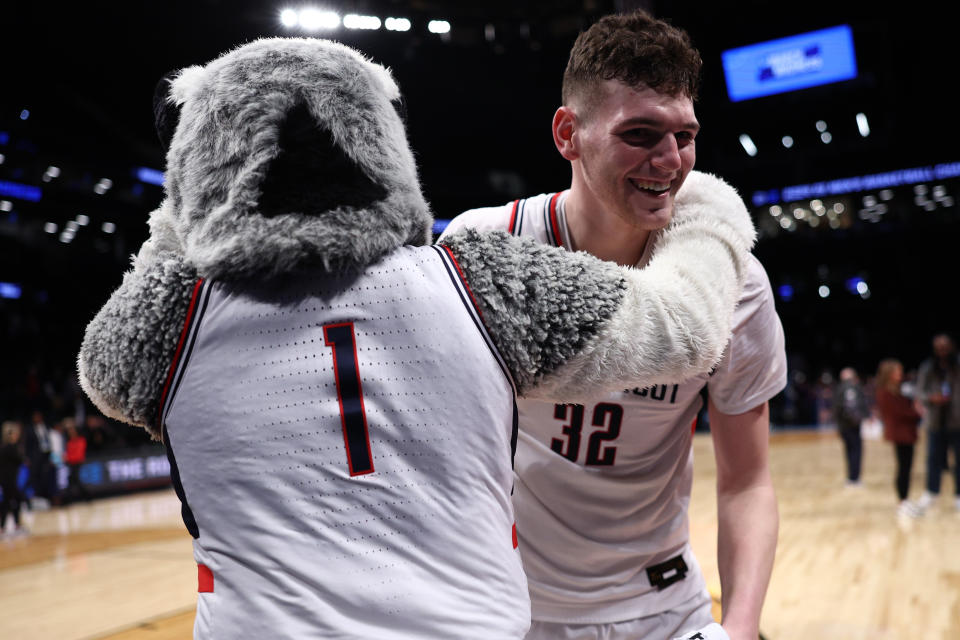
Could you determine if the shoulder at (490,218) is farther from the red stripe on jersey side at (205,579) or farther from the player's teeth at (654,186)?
the red stripe on jersey side at (205,579)

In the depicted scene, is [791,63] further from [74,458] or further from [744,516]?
[744,516]

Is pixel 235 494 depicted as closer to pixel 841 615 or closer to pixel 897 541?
pixel 841 615

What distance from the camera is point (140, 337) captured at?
1.01m

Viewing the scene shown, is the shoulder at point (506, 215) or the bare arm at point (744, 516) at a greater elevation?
the shoulder at point (506, 215)

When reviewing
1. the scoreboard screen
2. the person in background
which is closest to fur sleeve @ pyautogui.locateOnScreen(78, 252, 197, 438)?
the person in background

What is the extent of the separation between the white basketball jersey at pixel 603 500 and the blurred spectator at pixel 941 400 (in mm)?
7555

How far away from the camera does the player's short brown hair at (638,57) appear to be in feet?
5.49

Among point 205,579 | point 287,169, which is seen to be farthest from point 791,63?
point 205,579

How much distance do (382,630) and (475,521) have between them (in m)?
0.17

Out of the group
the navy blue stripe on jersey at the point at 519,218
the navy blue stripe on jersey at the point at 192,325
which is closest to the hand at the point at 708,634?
the navy blue stripe on jersey at the point at 192,325

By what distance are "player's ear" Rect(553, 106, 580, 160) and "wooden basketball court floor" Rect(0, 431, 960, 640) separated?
402cm

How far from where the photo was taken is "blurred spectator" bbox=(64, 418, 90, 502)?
37.4ft

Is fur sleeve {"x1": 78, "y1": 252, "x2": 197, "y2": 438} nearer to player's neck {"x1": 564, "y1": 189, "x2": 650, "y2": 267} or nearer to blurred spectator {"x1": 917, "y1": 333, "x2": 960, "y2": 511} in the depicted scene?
player's neck {"x1": 564, "y1": 189, "x2": 650, "y2": 267}

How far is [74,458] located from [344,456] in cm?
1232
